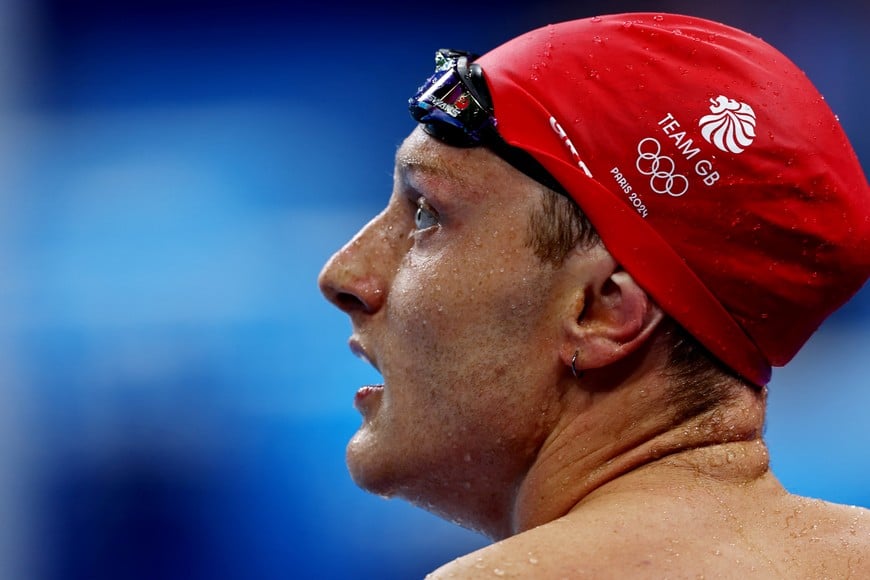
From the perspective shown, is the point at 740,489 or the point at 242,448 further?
the point at 242,448

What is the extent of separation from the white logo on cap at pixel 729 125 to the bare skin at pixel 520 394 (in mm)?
218

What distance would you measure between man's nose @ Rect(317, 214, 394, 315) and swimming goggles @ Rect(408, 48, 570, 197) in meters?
0.20

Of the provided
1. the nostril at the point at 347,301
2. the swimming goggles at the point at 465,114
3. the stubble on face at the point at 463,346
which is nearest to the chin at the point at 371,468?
the stubble on face at the point at 463,346

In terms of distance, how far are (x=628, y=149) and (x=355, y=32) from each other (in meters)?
2.42

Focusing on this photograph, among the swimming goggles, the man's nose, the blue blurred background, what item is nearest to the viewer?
the swimming goggles

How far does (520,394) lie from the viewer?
1.52 m

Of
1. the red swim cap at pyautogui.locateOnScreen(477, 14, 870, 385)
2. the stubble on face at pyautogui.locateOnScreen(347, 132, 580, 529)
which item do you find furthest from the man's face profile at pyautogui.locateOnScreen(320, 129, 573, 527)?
the red swim cap at pyautogui.locateOnScreen(477, 14, 870, 385)

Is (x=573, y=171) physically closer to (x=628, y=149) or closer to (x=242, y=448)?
(x=628, y=149)

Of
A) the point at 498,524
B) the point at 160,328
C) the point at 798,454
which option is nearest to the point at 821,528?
the point at 498,524

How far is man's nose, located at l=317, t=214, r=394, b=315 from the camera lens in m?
1.66

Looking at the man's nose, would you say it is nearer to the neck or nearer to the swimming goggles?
the swimming goggles

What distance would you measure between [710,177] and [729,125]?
0.25 feet

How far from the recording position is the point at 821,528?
4.55 ft

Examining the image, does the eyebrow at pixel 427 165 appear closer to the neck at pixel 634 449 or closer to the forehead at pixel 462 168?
the forehead at pixel 462 168
